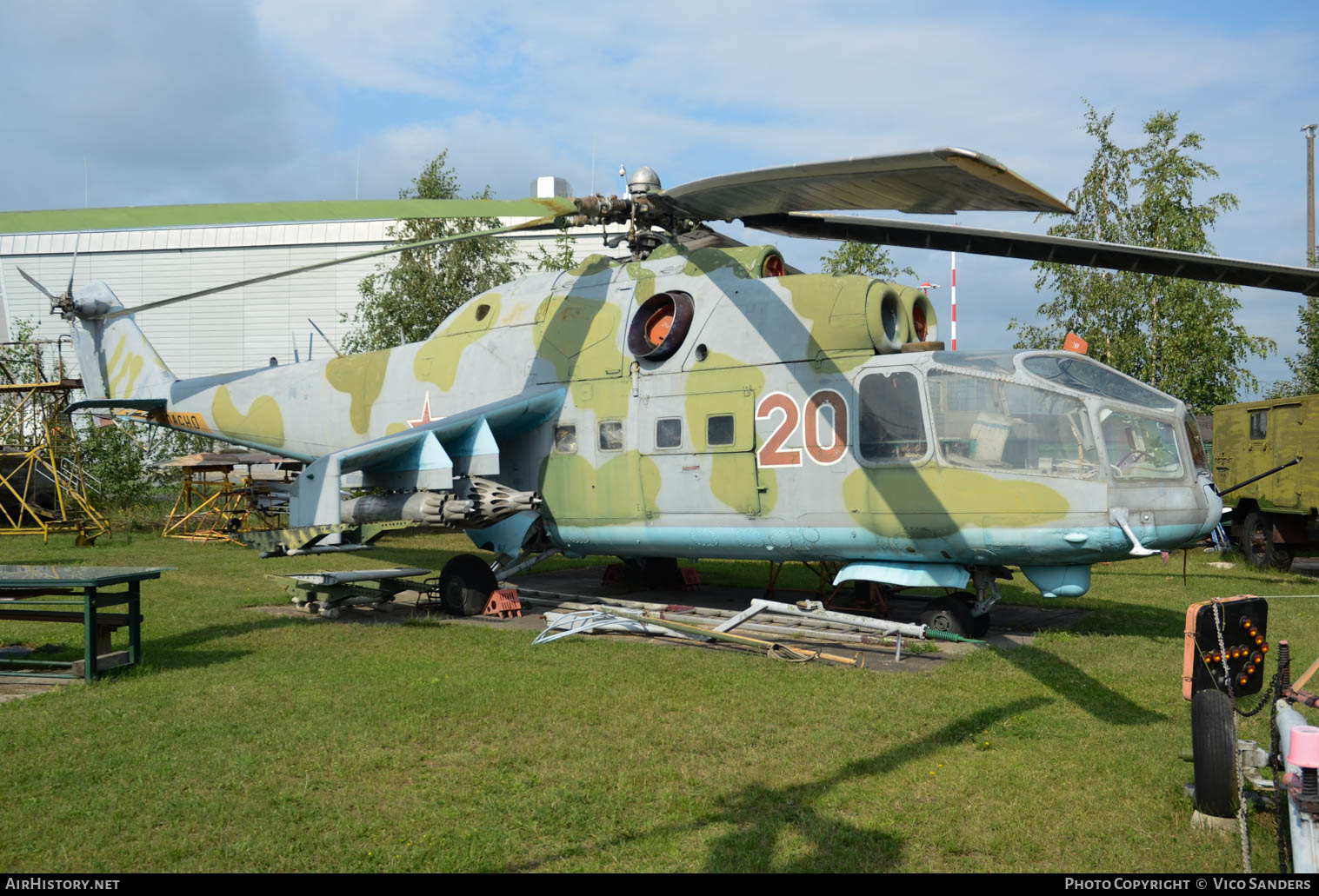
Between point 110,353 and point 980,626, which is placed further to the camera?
point 110,353

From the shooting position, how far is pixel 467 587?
39.2 feet

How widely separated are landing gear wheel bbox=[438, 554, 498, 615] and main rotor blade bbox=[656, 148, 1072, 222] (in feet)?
18.7

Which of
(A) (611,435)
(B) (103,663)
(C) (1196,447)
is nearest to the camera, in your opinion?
(B) (103,663)

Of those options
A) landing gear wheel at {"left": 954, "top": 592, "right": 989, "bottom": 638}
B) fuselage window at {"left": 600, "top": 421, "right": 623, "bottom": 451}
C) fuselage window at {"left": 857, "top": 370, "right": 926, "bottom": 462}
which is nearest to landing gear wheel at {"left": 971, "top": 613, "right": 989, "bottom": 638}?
landing gear wheel at {"left": 954, "top": 592, "right": 989, "bottom": 638}

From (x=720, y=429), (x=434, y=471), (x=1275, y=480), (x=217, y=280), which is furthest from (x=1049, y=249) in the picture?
(x=217, y=280)

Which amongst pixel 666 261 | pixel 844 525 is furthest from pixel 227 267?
pixel 844 525

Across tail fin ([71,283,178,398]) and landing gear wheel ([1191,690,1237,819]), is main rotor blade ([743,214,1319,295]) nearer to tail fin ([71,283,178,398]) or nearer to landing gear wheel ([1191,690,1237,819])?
landing gear wheel ([1191,690,1237,819])

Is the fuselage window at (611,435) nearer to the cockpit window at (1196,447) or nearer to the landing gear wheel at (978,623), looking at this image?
the landing gear wheel at (978,623)

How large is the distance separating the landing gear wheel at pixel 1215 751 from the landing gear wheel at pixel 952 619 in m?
5.13

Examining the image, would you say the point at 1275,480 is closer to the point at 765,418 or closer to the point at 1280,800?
the point at 765,418

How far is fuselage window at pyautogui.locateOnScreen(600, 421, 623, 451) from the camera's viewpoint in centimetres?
1134

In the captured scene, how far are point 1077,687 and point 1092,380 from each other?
3.03m

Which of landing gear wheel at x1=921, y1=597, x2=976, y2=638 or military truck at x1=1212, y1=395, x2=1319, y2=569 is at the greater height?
military truck at x1=1212, y1=395, x2=1319, y2=569

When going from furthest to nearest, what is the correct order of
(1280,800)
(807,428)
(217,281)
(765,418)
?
1. (217,281)
2. (765,418)
3. (807,428)
4. (1280,800)
